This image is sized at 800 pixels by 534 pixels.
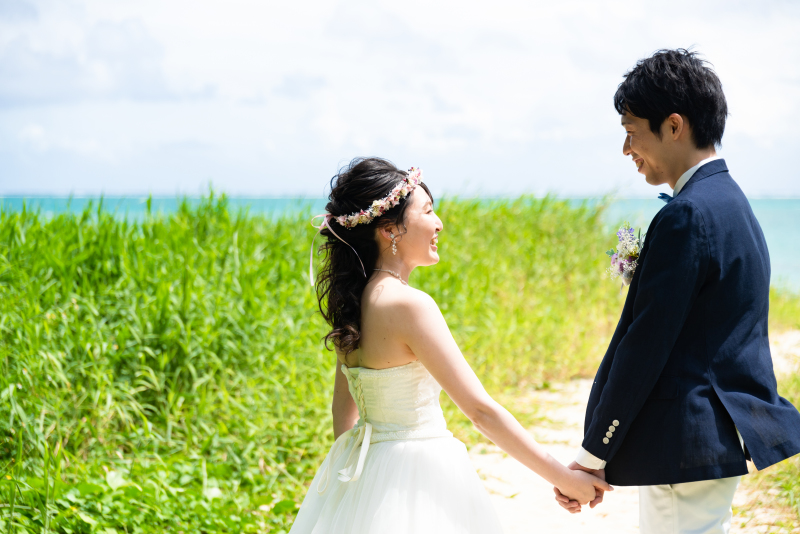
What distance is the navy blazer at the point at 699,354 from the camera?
6.15ft

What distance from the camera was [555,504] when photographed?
3920 mm

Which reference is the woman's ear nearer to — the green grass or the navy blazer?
the navy blazer

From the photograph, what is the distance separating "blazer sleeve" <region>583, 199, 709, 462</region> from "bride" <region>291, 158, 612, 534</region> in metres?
0.33

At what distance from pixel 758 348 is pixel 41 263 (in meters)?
4.68

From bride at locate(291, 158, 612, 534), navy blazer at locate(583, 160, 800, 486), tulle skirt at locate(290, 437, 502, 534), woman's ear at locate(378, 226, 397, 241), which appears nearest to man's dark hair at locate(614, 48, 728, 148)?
navy blazer at locate(583, 160, 800, 486)

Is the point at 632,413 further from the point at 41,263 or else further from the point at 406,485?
the point at 41,263

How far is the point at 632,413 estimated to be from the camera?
1.95 metres

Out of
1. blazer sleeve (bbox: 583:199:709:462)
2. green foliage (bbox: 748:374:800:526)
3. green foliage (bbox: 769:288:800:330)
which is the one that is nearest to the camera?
blazer sleeve (bbox: 583:199:709:462)

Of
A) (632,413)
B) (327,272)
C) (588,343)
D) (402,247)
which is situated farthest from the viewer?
(588,343)

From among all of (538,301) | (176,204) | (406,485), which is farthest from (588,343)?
(406,485)

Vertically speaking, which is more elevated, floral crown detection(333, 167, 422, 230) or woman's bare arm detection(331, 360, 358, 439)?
floral crown detection(333, 167, 422, 230)

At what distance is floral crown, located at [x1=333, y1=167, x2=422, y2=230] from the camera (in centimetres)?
216

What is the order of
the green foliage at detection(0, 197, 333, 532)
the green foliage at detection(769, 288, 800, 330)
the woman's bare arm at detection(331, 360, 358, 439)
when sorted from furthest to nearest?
the green foliage at detection(769, 288, 800, 330)
the green foliage at detection(0, 197, 333, 532)
the woman's bare arm at detection(331, 360, 358, 439)

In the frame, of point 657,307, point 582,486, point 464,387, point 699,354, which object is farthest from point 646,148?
point 582,486
